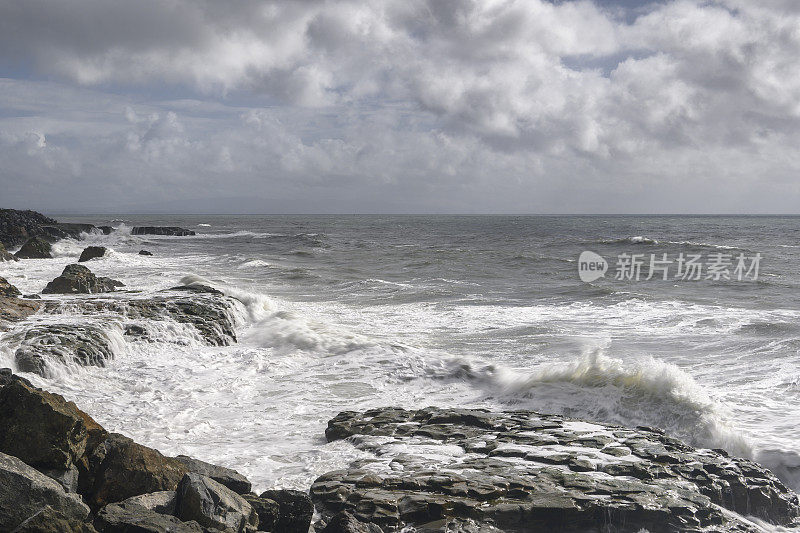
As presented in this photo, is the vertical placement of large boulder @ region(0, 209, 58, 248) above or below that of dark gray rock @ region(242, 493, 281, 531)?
below

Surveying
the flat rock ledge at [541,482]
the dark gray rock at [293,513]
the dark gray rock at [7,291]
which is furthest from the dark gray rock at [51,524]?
the dark gray rock at [7,291]

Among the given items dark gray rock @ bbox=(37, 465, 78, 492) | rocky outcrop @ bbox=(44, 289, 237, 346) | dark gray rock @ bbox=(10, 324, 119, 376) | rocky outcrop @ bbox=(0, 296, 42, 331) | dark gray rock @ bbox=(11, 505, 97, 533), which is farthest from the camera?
rocky outcrop @ bbox=(44, 289, 237, 346)

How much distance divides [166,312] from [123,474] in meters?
8.11

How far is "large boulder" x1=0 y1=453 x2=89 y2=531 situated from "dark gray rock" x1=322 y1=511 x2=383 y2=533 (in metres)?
1.75

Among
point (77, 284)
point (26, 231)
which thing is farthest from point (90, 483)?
point (26, 231)

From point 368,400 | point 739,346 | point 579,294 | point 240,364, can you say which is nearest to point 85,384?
point 240,364

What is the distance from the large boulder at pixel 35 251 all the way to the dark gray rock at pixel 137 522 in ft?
87.7

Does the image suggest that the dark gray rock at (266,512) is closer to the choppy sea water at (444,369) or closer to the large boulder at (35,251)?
the choppy sea water at (444,369)

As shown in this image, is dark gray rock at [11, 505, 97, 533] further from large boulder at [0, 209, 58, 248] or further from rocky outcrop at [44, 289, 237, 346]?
large boulder at [0, 209, 58, 248]

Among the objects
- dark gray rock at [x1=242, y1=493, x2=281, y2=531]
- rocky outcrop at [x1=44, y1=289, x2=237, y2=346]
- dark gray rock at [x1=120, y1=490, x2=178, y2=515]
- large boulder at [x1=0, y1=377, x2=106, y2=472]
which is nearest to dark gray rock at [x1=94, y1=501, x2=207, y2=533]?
dark gray rock at [x1=120, y1=490, x2=178, y2=515]

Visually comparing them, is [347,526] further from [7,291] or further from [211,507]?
[7,291]

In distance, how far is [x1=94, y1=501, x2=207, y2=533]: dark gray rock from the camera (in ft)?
12.8

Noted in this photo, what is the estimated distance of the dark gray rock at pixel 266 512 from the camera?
4.77 meters

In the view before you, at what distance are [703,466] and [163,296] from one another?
11313 millimetres
